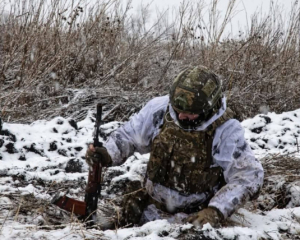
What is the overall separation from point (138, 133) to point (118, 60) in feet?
12.5

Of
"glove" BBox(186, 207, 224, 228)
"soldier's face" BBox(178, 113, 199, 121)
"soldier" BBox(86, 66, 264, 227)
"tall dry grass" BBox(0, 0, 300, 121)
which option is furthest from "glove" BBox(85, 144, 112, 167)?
"tall dry grass" BBox(0, 0, 300, 121)

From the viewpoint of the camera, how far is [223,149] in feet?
7.77

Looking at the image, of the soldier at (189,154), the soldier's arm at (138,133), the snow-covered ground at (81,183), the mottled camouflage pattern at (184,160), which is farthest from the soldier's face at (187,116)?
the snow-covered ground at (81,183)

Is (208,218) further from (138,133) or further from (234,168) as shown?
(138,133)

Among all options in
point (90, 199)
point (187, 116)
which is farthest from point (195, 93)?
point (90, 199)

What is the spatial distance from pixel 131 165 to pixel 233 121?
1408mm

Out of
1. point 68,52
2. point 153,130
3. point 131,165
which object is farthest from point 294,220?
point 68,52

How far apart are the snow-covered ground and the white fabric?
0.63ft

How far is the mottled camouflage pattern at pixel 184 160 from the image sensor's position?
95.0 inches

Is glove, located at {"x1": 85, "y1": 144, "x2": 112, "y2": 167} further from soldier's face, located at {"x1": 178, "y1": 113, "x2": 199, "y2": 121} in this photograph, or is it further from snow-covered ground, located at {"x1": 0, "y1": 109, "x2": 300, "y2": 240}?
soldier's face, located at {"x1": 178, "y1": 113, "x2": 199, "y2": 121}

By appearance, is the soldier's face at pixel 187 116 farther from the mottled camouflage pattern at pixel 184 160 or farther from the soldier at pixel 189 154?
the mottled camouflage pattern at pixel 184 160

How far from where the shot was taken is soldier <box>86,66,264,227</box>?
225 centimetres

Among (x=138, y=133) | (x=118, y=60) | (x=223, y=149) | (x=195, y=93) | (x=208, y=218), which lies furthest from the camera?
(x=118, y=60)

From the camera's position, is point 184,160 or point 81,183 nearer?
point 184,160
